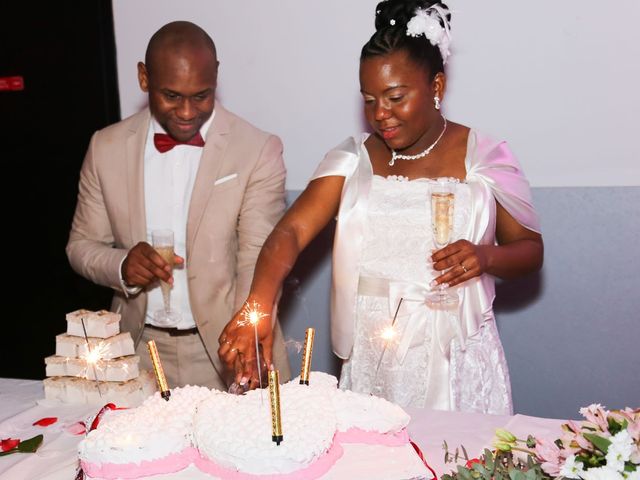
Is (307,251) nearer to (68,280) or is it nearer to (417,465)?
(68,280)

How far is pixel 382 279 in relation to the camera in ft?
10.2

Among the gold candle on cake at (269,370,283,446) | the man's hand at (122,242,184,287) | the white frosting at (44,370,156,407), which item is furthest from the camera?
the man's hand at (122,242,184,287)

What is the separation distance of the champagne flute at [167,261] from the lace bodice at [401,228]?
76cm

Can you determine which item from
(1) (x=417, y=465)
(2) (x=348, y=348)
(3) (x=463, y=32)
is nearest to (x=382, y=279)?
(2) (x=348, y=348)

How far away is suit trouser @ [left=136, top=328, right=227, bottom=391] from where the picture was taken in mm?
3529

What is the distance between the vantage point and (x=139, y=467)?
6.18 ft

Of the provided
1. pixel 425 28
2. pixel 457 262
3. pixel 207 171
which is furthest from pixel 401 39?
pixel 207 171

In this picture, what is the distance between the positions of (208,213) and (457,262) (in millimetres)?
1161

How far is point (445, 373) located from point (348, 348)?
39 centimetres

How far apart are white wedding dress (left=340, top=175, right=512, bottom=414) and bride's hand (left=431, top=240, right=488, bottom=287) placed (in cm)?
24

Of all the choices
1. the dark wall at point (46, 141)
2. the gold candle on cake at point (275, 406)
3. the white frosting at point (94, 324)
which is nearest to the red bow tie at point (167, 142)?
the white frosting at point (94, 324)

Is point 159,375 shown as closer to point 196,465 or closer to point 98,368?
point 196,465

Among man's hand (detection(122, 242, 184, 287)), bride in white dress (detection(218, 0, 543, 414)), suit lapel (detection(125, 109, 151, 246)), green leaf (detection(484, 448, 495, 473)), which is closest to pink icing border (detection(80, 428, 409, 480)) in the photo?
green leaf (detection(484, 448, 495, 473))

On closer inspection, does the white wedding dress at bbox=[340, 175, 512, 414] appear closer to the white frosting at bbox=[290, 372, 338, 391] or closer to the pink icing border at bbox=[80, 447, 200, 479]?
the white frosting at bbox=[290, 372, 338, 391]
